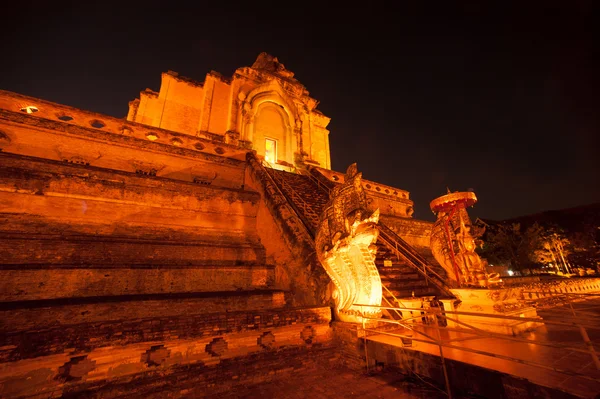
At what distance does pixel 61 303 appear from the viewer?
16.9 ft

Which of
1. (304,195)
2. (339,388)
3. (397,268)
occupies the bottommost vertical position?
(339,388)

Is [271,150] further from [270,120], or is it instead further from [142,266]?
[142,266]

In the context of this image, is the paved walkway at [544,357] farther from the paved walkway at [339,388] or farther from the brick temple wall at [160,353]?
the brick temple wall at [160,353]

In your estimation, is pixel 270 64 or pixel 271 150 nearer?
pixel 271 150

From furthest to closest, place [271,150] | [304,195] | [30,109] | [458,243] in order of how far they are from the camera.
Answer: [271,150] → [304,195] → [30,109] → [458,243]

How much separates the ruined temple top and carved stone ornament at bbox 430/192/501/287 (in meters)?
16.3

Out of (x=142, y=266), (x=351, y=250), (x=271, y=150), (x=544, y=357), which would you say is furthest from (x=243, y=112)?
(x=544, y=357)

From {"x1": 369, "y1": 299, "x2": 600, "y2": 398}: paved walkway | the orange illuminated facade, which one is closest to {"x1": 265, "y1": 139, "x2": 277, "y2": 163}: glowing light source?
the orange illuminated facade

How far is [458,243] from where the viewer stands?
640 cm

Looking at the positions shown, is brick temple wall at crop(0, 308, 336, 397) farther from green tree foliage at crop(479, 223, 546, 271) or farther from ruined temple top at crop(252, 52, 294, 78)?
green tree foliage at crop(479, 223, 546, 271)

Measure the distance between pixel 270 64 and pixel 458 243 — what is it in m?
18.0

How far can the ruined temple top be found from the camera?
1888 cm

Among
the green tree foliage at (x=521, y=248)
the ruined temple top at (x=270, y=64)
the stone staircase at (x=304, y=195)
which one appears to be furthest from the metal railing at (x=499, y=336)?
the green tree foliage at (x=521, y=248)

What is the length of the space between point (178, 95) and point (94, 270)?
14328 millimetres
